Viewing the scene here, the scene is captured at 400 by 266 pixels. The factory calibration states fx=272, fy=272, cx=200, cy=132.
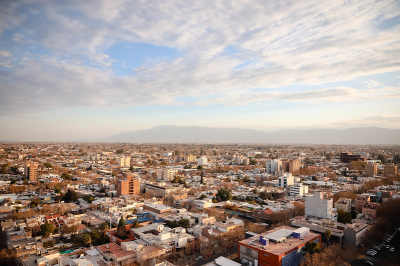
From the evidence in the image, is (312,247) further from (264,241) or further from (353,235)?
(353,235)

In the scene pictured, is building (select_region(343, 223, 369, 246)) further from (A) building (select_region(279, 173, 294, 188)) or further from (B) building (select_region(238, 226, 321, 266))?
(A) building (select_region(279, 173, 294, 188))

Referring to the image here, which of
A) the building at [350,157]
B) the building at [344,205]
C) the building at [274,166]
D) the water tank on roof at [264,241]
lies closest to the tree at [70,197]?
the water tank on roof at [264,241]

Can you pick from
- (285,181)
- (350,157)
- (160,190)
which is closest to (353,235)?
(160,190)

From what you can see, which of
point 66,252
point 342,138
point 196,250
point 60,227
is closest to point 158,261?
point 196,250

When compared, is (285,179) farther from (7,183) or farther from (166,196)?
(7,183)

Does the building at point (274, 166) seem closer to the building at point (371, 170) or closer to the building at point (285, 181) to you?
the building at point (285, 181)
